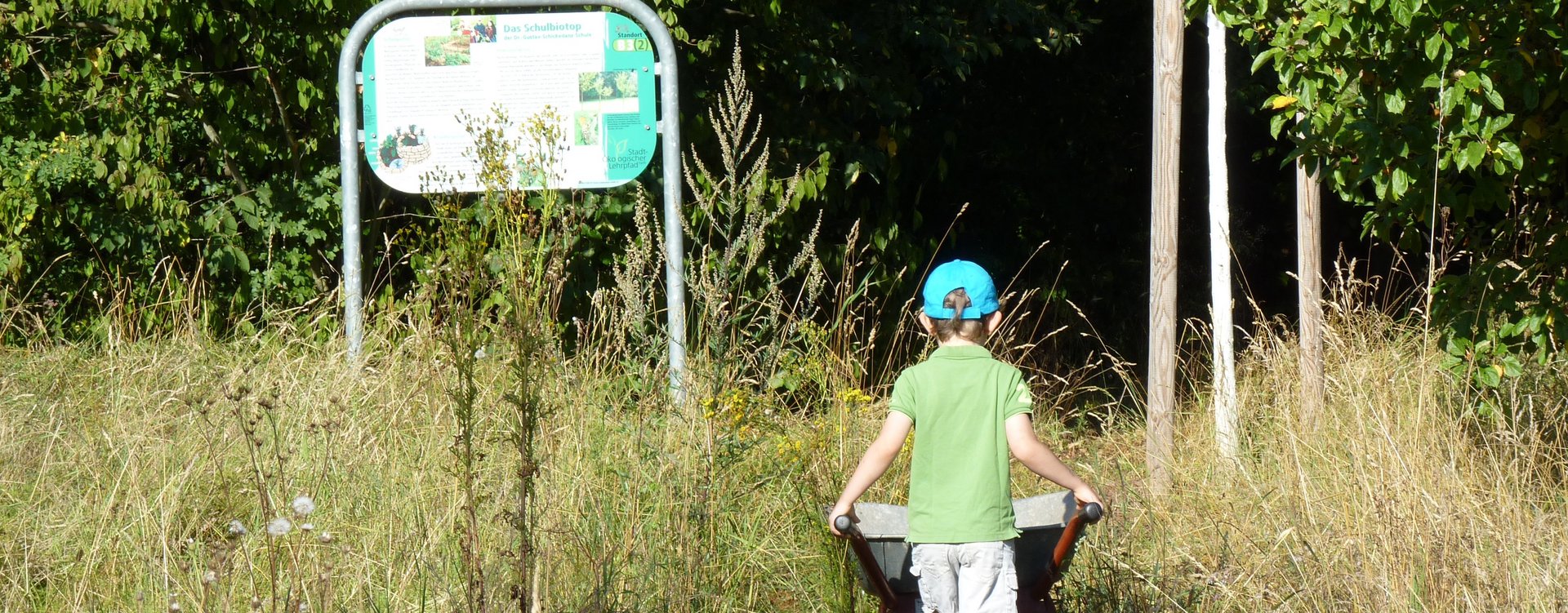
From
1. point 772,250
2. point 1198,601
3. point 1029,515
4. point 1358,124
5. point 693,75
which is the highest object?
point 693,75

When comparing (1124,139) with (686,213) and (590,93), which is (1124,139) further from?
(590,93)

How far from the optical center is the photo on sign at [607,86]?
5.10 meters

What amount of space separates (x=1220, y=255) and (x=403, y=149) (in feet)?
10.3

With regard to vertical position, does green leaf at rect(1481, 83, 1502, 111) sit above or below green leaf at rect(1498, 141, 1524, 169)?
above

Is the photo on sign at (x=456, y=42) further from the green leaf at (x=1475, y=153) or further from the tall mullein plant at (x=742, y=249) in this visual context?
the green leaf at (x=1475, y=153)

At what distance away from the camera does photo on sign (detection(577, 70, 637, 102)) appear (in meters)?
5.10

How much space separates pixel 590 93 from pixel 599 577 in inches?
94.4

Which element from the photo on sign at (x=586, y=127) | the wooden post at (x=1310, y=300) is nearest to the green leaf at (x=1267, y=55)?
the wooden post at (x=1310, y=300)

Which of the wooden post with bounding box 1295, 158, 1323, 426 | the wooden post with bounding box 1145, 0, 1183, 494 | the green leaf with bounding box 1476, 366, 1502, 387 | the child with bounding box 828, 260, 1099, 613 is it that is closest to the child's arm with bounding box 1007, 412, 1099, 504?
the child with bounding box 828, 260, 1099, 613

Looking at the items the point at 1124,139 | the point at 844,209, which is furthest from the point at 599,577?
the point at 1124,139

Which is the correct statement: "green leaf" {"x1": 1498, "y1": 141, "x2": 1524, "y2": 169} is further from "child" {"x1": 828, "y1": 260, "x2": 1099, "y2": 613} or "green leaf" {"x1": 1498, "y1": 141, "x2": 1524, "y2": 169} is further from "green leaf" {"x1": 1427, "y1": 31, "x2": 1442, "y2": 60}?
"child" {"x1": 828, "y1": 260, "x2": 1099, "y2": 613}

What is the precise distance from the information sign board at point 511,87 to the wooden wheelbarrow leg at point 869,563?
9.25 feet

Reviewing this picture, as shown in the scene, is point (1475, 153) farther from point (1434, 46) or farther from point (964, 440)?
point (964, 440)

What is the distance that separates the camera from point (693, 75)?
610cm
